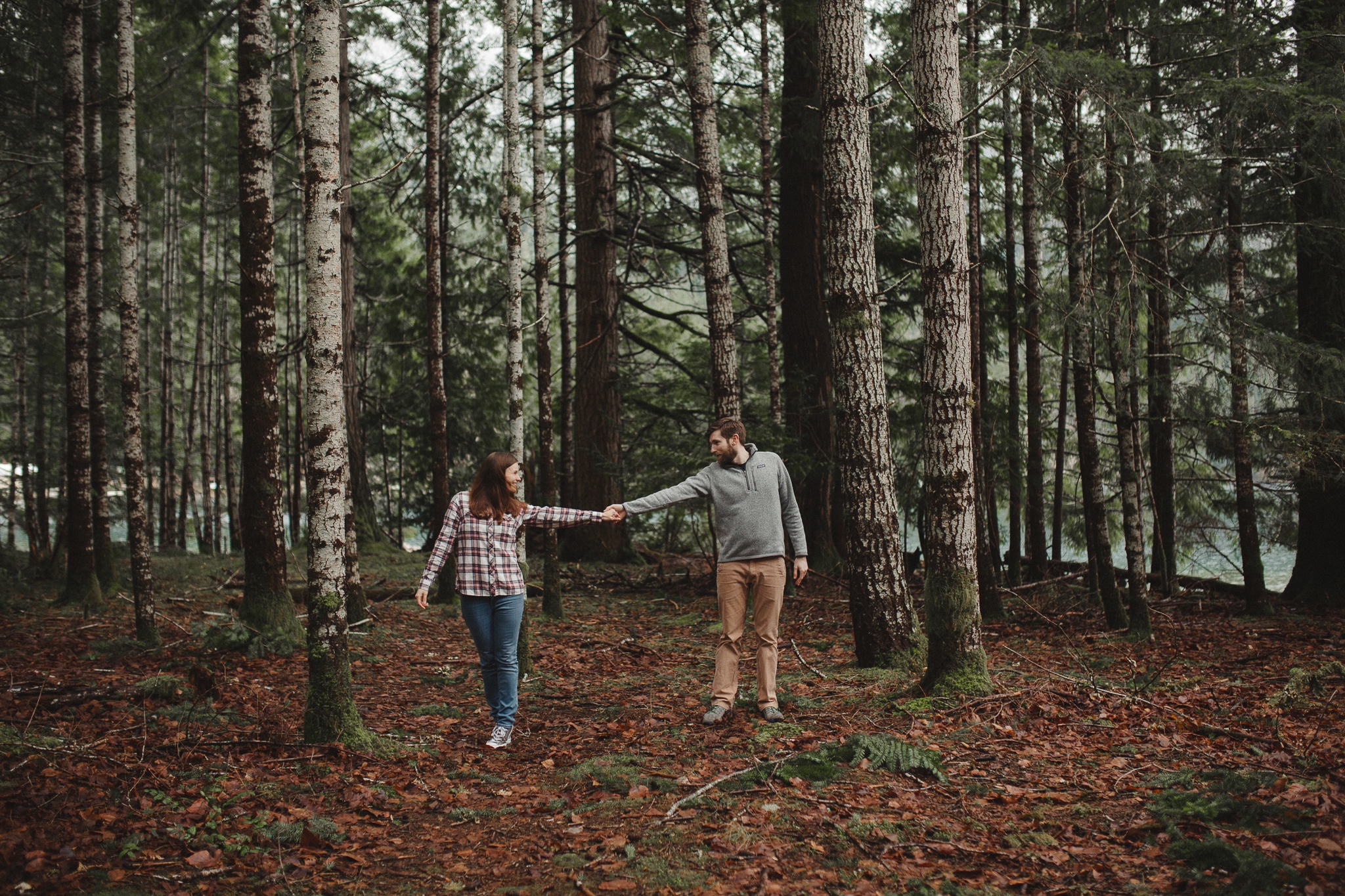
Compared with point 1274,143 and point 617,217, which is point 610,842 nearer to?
point 1274,143

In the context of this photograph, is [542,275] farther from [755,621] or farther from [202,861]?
[202,861]

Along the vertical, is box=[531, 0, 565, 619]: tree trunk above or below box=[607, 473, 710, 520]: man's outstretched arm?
above

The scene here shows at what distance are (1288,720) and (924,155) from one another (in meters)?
4.84

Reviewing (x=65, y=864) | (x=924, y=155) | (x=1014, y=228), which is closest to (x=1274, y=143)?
(x=1014, y=228)

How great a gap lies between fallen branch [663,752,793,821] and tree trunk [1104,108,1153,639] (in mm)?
5578

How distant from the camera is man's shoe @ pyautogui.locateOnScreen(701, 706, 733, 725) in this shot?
6309mm

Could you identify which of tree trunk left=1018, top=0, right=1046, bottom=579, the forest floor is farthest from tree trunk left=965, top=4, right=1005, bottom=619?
the forest floor

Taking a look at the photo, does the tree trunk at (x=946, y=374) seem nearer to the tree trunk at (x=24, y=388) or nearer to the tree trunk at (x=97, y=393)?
the tree trunk at (x=97, y=393)

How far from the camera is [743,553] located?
21.0 feet

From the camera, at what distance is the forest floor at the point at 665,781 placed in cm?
378

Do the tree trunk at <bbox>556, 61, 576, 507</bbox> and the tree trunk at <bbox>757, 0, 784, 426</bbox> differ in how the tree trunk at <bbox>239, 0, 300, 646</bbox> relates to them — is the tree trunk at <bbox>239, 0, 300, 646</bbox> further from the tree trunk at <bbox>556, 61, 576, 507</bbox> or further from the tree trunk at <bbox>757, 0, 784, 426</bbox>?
the tree trunk at <bbox>556, 61, 576, 507</bbox>

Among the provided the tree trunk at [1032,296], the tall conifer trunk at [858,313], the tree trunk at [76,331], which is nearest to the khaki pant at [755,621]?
the tall conifer trunk at [858,313]

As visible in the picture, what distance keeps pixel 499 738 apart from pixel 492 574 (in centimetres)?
118

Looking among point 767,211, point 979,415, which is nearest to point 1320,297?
point 979,415
